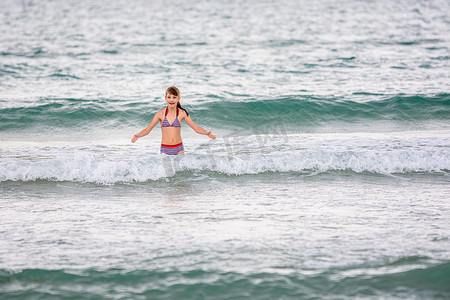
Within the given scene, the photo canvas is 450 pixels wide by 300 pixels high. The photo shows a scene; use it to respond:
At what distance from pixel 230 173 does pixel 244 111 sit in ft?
18.1

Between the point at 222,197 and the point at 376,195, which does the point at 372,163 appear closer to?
the point at 376,195

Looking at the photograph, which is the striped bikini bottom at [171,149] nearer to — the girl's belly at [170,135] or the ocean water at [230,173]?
the girl's belly at [170,135]

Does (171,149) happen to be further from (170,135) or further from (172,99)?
(172,99)

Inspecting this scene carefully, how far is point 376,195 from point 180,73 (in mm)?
11779

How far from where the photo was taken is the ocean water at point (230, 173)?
3596 mm

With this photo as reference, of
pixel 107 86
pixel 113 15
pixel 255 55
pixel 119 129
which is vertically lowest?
pixel 119 129

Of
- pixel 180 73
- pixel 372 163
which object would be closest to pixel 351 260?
pixel 372 163

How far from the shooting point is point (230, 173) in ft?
23.9

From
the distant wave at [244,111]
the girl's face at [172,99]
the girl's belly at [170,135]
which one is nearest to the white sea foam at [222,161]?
the girl's belly at [170,135]

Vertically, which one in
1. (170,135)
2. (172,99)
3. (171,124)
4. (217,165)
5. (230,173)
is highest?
(172,99)

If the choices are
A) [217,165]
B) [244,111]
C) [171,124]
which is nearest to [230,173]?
[217,165]

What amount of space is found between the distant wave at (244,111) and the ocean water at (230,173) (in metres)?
0.06

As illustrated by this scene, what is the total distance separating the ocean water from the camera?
3596 mm

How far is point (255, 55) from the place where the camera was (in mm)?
19031
